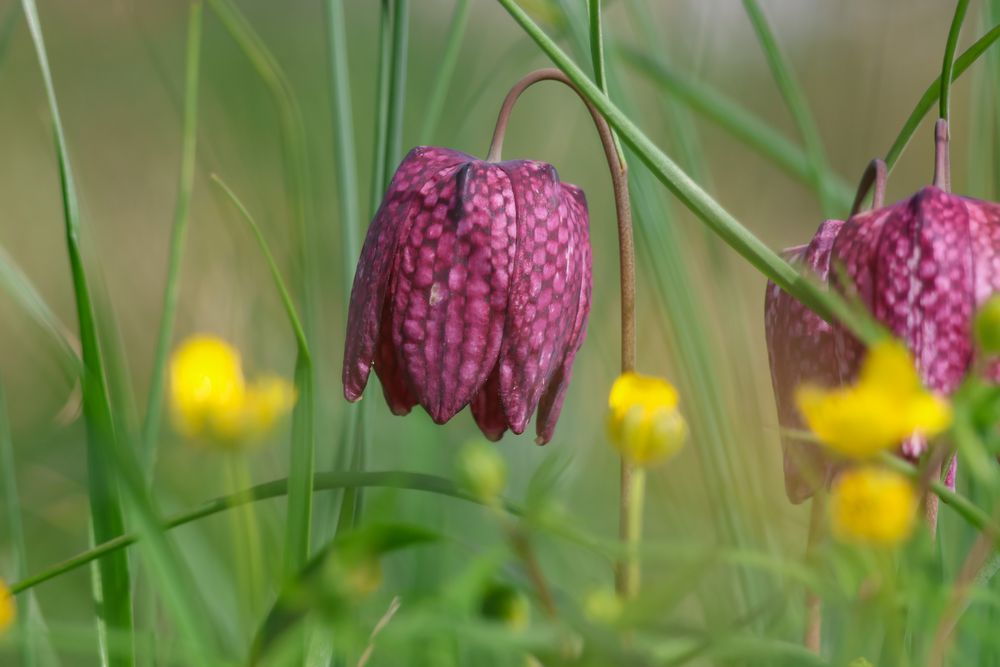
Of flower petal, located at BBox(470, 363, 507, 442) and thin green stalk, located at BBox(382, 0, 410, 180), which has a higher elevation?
thin green stalk, located at BBox(382, 0, 410, 180)

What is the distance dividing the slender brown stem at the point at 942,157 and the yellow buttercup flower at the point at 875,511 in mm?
380

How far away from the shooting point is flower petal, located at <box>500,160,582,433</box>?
32.5 inches

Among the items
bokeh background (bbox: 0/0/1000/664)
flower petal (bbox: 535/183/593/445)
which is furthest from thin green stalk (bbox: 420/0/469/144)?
flower petal (bbox: 535/183/593/445)

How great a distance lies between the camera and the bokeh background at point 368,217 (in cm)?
106

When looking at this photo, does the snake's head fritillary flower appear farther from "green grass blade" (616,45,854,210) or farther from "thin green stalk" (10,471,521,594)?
"green grass blade" (616,45,854,210)

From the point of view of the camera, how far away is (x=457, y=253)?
32.4 inches

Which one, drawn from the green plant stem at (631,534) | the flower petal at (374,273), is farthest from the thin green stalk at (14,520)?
the green plant stem at (631,534)

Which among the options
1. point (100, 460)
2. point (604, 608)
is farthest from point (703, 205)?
point (100, 460)

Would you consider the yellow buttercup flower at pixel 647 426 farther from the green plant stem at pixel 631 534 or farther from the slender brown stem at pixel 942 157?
the slender brown stem at pixel 942 157

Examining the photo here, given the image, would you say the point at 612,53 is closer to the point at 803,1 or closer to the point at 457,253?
the point at 457,253

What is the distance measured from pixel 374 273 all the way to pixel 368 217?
68cm

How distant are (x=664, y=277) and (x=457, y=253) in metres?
0.28

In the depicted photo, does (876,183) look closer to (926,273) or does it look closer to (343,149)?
(926,273)

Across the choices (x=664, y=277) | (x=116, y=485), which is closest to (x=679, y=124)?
(x=664, y=277)
